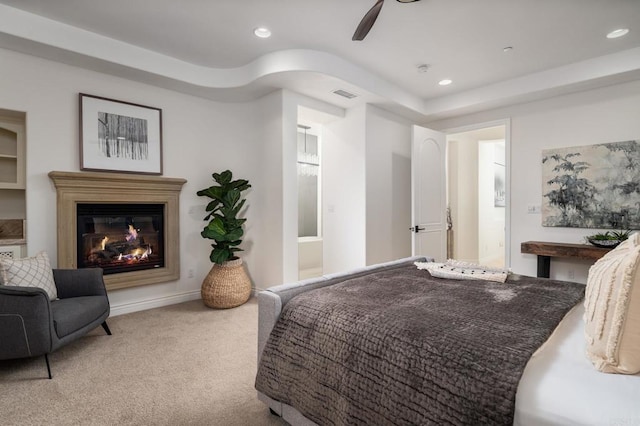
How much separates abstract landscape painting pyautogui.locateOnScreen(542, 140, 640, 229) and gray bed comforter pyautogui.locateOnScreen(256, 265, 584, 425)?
8.45ft

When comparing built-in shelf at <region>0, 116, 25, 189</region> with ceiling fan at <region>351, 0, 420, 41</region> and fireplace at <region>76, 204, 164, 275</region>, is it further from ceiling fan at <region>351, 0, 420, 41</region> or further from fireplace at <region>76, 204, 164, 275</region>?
ceiling fan at <region>351, 0, 420, 41</region>

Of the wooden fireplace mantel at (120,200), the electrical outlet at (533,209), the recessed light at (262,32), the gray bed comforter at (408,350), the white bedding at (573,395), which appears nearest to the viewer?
the white bedding at (573,395)

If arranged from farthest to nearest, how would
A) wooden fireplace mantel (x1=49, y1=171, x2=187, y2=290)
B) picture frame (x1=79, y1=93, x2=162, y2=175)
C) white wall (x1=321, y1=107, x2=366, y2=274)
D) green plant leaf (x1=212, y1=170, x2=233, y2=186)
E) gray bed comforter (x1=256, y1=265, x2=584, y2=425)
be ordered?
white wall (x1=321, y1=107, x2=366, y2=274), green plant leaf (x1=212, y1=170, x2=233, y2=186), picture frame (x1=79, y1=93, x2=162, y2=175), wooden fireplace mantel (x1=49, y1=171, x2=187, y2=290), gray bed comforter (x1=256, y1=265, x2=584, y2=425)

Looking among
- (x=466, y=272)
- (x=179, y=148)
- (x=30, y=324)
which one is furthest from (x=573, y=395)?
(x=179, y=148)

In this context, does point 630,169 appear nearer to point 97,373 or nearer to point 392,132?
point 392,132

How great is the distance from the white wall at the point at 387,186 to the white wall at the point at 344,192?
96mm

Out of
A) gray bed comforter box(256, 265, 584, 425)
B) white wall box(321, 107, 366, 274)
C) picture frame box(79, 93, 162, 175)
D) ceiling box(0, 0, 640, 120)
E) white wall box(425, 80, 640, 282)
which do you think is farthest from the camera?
white wall box(321, 107, 366, 274)

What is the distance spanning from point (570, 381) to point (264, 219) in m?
3.52

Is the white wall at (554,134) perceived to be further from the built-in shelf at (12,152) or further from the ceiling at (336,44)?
the built-in shelf at (12,152)

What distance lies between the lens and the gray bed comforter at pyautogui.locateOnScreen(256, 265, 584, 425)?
0.99 meters

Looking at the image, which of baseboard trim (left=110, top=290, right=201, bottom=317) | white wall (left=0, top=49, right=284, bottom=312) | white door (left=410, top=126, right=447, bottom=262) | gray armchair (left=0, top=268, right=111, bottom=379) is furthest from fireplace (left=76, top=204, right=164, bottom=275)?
white door (left=410, top=126, right=447, bottom=262)

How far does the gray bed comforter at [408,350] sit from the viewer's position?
3.24 feet

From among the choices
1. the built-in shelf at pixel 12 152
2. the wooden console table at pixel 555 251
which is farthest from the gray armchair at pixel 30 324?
the wooden console table at pixel 555 251

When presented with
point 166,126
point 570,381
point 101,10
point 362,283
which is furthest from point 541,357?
point 166,126
